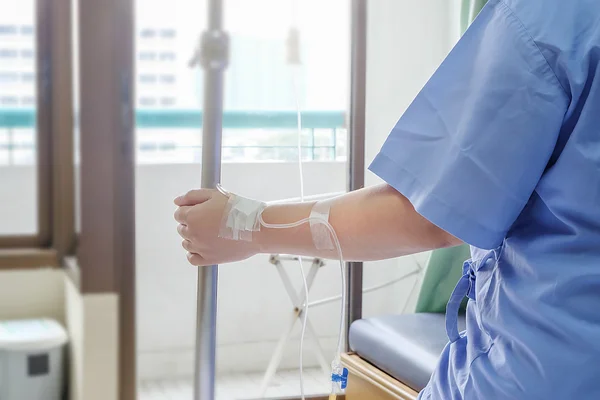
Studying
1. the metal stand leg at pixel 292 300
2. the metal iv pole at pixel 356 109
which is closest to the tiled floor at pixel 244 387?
the metal stand leg at pixel 292 300

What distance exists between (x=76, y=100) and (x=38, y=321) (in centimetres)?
74

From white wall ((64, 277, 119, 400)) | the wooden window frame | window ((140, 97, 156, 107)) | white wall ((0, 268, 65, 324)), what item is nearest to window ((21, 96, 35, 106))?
window ((140, 97, 156, 107))

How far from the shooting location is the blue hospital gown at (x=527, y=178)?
50 cm

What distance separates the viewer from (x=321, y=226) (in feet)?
2.01

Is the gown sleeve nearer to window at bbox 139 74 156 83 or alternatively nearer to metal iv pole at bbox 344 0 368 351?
metal iv pole at bbox 344 0 368 351

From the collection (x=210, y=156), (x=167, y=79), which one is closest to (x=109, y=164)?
(x=167, y=79)

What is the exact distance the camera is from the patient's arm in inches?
22.5

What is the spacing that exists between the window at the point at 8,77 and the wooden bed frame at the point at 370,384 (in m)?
1.48

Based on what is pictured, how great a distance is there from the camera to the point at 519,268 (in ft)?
1.79

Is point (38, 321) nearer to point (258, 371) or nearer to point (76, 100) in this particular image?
point (76, 100)

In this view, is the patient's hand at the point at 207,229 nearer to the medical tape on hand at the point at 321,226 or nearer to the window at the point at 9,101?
the medical tape on hand at the point at 321,226

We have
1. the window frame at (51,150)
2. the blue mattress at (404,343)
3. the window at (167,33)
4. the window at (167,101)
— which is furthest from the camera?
the window at (167,101)

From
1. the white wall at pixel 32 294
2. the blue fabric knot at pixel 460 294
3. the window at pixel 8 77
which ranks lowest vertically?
the white wall at pixel 32 294

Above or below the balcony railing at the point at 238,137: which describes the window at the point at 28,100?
above
